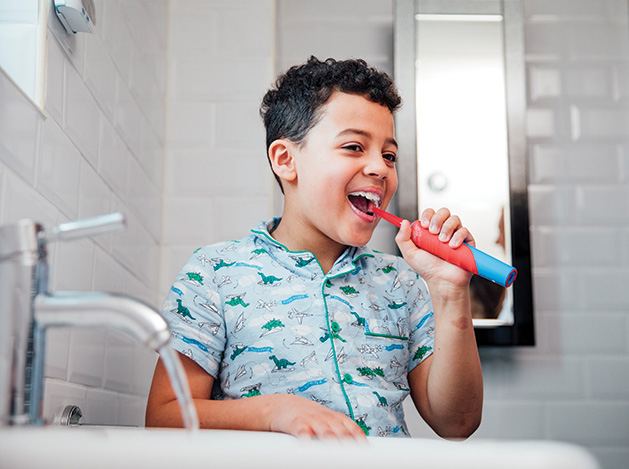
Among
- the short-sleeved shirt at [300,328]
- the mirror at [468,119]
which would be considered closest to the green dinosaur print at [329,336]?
the short-sleeved shirt at [300,328]

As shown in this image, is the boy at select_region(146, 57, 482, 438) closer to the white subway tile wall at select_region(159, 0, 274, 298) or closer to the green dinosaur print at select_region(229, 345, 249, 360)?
the green dinosaur print at select_region(229, 345, 249, 360)

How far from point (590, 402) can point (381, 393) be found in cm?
84

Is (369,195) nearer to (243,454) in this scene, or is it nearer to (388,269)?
(388,269)

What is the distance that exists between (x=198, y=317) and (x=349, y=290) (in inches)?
9.8

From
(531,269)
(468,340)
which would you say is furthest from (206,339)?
(531,269)

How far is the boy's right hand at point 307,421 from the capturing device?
761 millimetres

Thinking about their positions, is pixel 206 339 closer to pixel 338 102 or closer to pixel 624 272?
pixel 338 102

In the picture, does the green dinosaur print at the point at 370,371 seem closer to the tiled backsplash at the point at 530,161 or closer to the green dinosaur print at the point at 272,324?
the green dinosaur print at the point at 272,324

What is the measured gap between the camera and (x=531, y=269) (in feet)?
5.34

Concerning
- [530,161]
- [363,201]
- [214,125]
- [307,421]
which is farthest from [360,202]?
[530,161]

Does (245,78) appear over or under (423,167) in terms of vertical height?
over

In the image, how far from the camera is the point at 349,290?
1153 mm

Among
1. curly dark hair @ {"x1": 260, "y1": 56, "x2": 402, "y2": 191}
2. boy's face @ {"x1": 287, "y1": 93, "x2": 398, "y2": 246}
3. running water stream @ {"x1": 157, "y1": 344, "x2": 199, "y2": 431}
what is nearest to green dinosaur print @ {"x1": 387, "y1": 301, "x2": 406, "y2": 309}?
boy's face @ {"x1": 287, "y1": 93, "x2": 398, "y2": 246}

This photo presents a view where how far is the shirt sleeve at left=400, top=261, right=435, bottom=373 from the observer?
1.18 m
